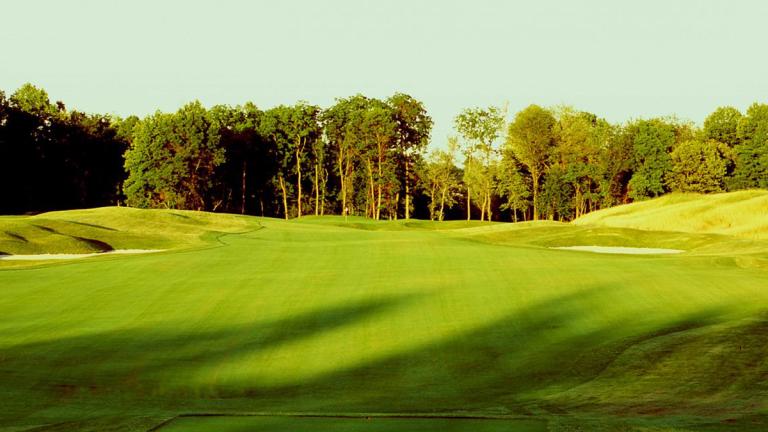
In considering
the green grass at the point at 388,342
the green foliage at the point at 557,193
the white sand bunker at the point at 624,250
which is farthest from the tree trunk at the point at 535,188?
the green grass at the point at 388,342

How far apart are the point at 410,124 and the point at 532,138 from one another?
60.1ft

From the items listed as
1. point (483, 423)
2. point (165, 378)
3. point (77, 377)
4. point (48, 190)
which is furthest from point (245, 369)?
point (48, 190)

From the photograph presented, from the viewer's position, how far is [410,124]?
118 m

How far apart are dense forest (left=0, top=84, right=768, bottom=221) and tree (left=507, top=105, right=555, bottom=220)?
20 cm

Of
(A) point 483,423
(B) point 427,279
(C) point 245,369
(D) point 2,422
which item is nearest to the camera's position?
(A) point 483,423

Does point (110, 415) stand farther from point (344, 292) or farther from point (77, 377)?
point (344, 292)

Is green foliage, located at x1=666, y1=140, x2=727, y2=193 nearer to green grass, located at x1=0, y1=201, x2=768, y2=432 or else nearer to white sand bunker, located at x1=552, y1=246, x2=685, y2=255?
white sand bunker, located at x1=552, y1=246, x2=685, y2=255

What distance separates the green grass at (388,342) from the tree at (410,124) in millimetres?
87083

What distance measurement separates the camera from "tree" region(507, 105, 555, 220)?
110750 mm

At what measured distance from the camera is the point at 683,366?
47.9ft

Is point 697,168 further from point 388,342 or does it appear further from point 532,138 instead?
point 388,342

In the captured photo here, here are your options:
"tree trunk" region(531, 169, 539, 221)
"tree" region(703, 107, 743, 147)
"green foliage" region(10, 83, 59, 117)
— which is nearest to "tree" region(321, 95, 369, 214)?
"tree trunk" region(531, 169, 539, 221)

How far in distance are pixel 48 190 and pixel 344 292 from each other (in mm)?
84983

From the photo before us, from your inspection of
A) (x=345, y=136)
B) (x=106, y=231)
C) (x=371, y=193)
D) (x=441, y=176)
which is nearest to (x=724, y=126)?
(x=441, y=176)
